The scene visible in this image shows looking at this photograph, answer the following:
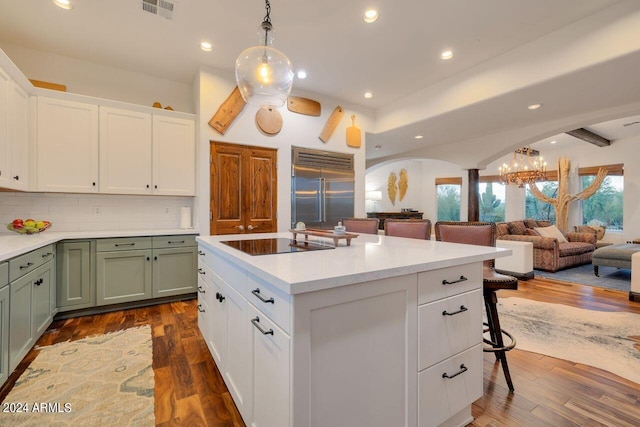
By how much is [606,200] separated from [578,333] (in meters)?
7.19

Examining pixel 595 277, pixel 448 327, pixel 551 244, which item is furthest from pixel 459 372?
pixel 595 277

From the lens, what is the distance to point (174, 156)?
144 inches

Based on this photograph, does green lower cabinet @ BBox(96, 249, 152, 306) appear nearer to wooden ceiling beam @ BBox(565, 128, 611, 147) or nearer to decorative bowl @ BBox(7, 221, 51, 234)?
decorative bowl @ BBox(7, 221, 51, 234)

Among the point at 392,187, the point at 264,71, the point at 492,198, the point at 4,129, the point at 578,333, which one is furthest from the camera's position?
the point at 392,187

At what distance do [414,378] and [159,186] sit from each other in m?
3.51

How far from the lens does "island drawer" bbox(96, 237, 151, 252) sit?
3.04 metres

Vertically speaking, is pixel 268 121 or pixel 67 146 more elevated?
pixel 268 121

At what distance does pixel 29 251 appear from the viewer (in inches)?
83.1

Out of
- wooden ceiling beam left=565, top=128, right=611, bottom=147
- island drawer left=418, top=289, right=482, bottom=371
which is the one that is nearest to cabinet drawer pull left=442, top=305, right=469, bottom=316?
island drawer left=418, top=289, right=482, bottom=371

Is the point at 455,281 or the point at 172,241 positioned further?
the point at 172,241

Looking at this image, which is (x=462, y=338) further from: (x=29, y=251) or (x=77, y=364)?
(x=29, y=251)

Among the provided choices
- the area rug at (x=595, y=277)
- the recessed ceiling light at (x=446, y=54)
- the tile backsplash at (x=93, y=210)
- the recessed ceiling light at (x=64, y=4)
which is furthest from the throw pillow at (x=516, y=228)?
the recessed ceiling light at (x=64, y=4)

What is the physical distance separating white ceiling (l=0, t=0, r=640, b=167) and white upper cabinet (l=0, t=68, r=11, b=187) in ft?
2.37

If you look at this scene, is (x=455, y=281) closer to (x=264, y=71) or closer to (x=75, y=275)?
(x=264, y=71)
